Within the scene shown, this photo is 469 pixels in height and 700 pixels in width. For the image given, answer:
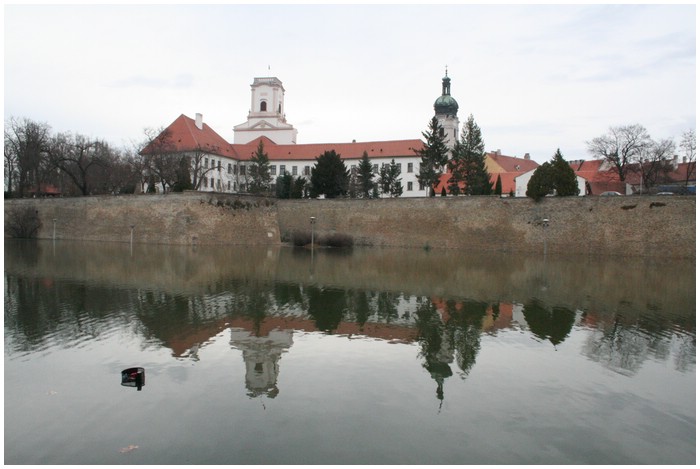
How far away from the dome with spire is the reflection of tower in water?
58581mm

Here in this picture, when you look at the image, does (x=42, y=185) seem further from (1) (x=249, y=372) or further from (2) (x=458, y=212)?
(1) (x=249, y=372)

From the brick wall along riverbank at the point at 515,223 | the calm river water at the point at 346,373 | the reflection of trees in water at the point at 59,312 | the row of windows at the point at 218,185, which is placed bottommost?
the calm river water at the point at 346,373

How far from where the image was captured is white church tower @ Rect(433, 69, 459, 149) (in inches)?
2596

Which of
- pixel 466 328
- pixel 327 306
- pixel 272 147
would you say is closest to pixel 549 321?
pixel 466 328

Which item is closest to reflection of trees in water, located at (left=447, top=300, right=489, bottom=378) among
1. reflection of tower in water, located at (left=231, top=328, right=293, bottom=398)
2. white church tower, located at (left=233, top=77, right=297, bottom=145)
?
reflection of tower in water, located at (left=231, top=328, right=293, bottom=398)

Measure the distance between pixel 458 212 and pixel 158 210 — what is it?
1990cm

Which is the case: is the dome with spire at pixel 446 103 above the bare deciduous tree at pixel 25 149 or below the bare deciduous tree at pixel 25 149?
above

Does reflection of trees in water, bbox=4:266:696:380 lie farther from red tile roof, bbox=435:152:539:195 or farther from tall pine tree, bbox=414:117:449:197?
red tile roof, bbox=435:152:539:195

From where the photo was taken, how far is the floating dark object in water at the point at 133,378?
7.99 metres

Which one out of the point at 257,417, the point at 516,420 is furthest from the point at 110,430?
the point at 516,420

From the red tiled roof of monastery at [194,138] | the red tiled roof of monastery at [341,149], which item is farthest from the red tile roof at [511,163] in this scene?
the red tiled roof of monastery at [194,138]

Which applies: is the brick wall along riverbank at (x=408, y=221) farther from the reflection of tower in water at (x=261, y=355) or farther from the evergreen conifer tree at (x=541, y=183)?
the reflection of tower in water at (x=261, y=355)

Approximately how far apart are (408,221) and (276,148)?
2976 centimetres

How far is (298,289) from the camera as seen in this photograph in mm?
17406
